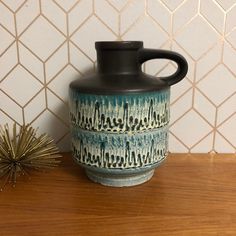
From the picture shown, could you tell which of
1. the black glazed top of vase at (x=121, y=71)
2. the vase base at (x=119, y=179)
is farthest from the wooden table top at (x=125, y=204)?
the black glazed top of vase at (x=121, y=71)

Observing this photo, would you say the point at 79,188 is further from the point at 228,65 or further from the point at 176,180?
the point at 228,65

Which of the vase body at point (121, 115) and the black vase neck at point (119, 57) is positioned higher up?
the black vase neck at point (119, 57)

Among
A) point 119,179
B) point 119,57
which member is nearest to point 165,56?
point 119,57

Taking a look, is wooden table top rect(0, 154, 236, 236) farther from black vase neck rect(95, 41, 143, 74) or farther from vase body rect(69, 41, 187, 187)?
black vase neck rect(95, 41, 143, 74)

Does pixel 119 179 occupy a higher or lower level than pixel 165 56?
lower

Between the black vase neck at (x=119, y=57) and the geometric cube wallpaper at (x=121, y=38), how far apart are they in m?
0.13

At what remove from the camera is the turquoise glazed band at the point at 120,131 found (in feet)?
1.77

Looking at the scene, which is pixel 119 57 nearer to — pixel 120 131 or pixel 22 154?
pixel 120 131

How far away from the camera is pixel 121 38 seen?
698 millimetres

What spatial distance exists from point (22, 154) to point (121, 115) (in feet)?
0.70

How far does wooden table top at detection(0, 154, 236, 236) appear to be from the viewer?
47 cm

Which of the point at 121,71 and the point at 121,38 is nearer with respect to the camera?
the point at 121,71

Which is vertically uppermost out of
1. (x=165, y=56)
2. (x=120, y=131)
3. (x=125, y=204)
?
(x=165, y=56)

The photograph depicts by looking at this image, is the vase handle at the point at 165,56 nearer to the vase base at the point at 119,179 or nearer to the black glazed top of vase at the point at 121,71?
the black glazed top of vase at the point at 121,71
